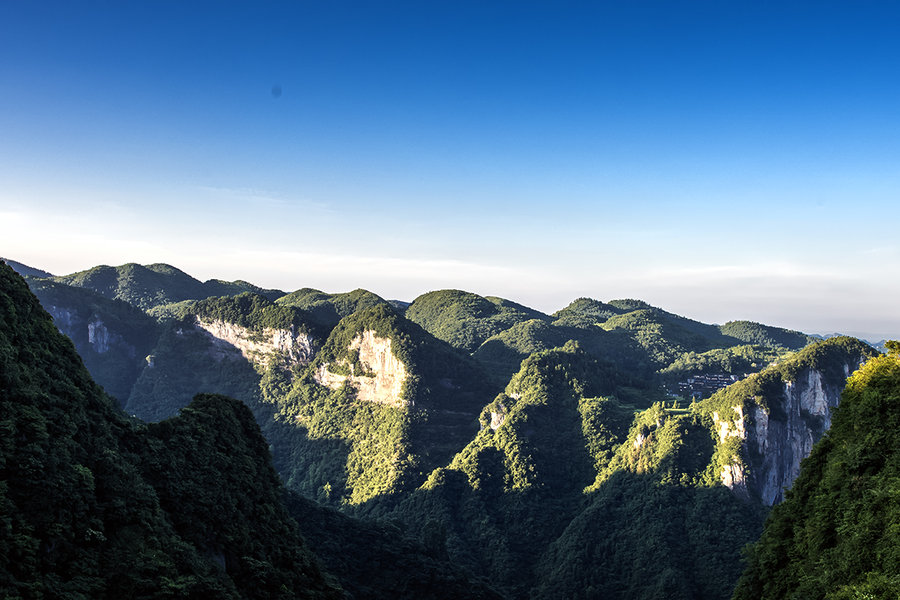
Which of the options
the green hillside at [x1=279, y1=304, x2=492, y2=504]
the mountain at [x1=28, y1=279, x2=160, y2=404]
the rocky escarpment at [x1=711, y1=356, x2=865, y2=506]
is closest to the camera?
the rocky escarpment at [x1=711, y1=356, x2=865, y2=506]

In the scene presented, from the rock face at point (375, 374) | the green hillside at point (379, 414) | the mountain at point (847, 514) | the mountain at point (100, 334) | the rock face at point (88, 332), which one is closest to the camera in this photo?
the mountain at point (847, 514)

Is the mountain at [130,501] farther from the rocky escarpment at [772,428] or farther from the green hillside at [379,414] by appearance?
the green hillside at [379,414]

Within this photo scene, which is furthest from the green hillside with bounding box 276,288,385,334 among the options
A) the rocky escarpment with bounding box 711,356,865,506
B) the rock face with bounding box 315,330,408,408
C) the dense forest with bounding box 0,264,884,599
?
the rocky escarpment with bounding box 711,356,865,506

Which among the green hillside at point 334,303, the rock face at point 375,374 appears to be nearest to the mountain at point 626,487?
the rock face at point 375,374

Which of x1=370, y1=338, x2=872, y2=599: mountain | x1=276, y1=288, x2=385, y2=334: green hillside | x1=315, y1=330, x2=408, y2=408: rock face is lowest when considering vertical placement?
x1=370, y1=338, x2=872, y2=599: mountain

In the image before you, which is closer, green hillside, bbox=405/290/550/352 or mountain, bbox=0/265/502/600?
mountain, bbox=0/265/502/600

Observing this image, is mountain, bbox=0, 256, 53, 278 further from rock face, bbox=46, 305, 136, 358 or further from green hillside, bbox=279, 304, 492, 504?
green hillside, bbox=279, 304, 492, 504

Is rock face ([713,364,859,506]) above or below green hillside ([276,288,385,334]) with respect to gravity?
below

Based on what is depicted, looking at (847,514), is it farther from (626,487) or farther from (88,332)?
(88,332)
